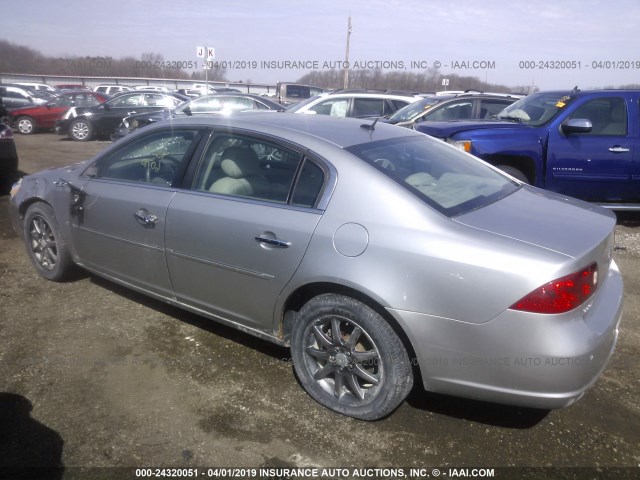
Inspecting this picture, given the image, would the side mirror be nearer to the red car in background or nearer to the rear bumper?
the rear bumper

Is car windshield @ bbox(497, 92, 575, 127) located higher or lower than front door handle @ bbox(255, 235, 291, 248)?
higher

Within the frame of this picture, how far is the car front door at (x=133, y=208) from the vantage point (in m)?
3.38

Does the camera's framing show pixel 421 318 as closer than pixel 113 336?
Yes

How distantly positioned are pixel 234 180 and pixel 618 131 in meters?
5.26

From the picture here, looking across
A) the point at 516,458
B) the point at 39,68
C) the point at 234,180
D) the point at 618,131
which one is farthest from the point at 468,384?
the point at 39,68

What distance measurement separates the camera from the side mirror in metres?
5.91

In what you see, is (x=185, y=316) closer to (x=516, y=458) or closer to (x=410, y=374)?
(x=410, y=374)

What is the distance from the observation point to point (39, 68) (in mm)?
48375

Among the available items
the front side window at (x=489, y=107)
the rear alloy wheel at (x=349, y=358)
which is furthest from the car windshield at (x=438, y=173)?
the front side window at (x=489, y=107)

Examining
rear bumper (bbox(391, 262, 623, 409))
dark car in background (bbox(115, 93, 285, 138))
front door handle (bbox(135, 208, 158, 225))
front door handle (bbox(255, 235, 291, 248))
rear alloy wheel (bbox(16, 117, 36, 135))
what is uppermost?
dark car in background (bbox(115, 93, 285, 138))

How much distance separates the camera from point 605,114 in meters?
6.36

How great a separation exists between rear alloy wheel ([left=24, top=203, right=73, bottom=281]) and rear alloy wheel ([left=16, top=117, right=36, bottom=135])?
14594 mm

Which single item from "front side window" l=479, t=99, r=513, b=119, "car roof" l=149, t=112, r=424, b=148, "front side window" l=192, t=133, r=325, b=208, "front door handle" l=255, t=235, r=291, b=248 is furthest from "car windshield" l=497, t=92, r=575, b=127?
"front door handle" l=255, t=235, r=291, b=248

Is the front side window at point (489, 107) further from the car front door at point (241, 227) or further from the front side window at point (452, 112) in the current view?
the car front door at point (241, 227)
